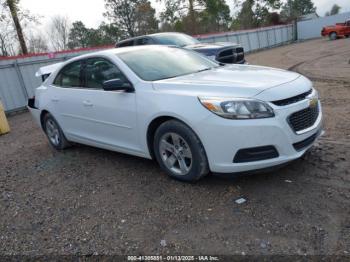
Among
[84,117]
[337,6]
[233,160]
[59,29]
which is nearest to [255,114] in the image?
[233,160]

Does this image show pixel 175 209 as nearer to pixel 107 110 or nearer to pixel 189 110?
pixel 189 110

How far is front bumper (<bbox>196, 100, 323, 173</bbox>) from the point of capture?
3.39 m

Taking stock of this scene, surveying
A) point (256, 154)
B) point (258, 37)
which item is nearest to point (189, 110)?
point (256, 154)

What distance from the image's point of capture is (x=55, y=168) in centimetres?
543

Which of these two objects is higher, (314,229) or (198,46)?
(198,46)

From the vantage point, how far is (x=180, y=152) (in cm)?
397

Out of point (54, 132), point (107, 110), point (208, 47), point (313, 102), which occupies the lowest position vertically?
point (54, 132)

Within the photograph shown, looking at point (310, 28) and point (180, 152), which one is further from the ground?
point (180, 152)

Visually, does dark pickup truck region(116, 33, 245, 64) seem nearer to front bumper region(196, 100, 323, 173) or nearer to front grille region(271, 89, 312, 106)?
front grille region(271, 89, 312, 106)

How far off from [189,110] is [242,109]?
1.84 ft

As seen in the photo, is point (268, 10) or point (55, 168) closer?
point (55, 168)

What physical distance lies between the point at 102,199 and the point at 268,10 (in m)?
53.2

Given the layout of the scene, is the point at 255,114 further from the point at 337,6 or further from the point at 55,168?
the point at 337,6

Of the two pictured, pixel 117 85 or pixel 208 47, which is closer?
pixel 117 85
